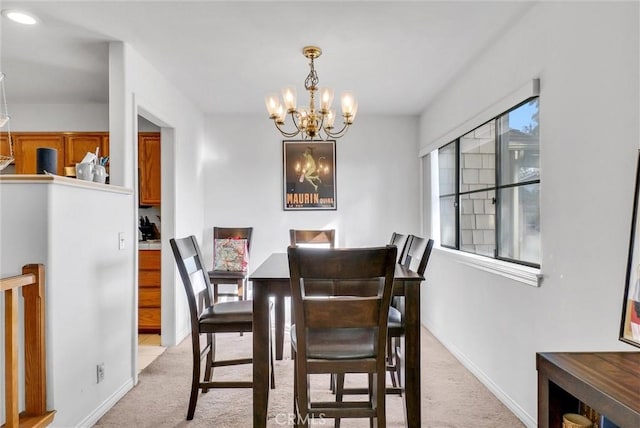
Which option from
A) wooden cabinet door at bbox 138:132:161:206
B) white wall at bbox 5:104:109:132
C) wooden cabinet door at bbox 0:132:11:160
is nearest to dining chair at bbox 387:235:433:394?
wooden cabinet door at bbox 138:132:161:206

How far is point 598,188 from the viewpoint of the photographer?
63.6 inches

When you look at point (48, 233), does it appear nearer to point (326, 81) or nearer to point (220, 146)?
point (326, 81)

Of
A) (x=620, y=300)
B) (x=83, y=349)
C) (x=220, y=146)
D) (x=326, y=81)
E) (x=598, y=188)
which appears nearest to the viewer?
(x=620, y=300)

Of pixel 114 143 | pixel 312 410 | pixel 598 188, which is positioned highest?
pixel 114 143

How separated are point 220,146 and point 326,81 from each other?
1.77 m

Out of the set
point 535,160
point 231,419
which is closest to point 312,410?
point 231,419

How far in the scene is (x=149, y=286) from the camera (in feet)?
12.4

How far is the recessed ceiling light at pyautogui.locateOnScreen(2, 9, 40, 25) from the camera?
2180mm

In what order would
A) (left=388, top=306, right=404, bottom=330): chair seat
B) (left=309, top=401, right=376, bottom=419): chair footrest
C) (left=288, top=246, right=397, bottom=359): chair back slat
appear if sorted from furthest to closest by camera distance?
(left=388, top=306, right=404, bottom=330): chair seat
(left=309, top=401, right=376, bottom=419): chair footrest
(left=288, top=246, right=397, bottom=359): chair back slat

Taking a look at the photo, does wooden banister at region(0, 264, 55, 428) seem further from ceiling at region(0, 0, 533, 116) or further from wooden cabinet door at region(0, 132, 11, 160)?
wooden cabinet door at region(0, 132, 11, 160)

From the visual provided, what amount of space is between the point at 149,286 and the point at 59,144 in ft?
6.09

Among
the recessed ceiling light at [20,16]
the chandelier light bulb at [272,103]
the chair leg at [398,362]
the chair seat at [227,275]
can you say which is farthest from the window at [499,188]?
the recessed ceiling light at [20,16]

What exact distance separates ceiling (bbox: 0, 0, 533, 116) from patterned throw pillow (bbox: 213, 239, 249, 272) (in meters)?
1.58

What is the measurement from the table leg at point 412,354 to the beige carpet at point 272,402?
1.12 feet
